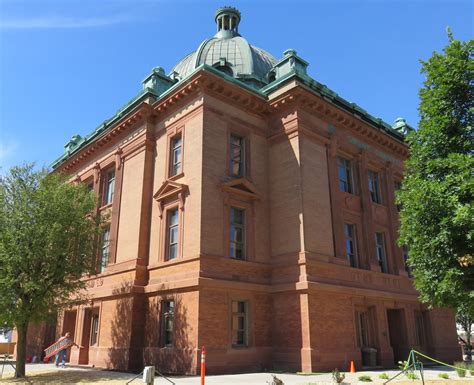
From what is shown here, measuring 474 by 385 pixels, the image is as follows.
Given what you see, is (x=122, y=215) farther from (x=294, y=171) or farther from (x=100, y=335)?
(x=294, y=171)

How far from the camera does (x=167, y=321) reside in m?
19.8

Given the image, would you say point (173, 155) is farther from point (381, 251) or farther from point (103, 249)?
point (381, 251)

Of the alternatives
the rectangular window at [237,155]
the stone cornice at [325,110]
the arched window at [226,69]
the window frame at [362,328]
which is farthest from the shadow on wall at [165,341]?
the arched window at [226,69]

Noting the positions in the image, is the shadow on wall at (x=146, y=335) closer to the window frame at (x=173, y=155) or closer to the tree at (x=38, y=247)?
the tree at (x=38, y=247)

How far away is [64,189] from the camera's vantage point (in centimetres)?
2059

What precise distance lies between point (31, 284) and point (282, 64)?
17.6m

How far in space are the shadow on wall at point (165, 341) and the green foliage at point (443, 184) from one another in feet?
31.4

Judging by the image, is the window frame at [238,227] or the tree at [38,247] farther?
the window frame at [238,227]

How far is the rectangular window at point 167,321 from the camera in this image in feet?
64.1

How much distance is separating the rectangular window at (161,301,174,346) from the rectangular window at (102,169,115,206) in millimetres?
9721

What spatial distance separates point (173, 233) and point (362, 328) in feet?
36.4

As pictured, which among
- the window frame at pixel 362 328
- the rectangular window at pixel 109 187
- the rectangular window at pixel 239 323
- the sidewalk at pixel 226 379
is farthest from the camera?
the rectangular window at pixel 109 187

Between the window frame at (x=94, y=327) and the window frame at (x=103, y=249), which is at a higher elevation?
the window frame at (x=103, y=249)

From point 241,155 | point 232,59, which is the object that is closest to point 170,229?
point 241,155
